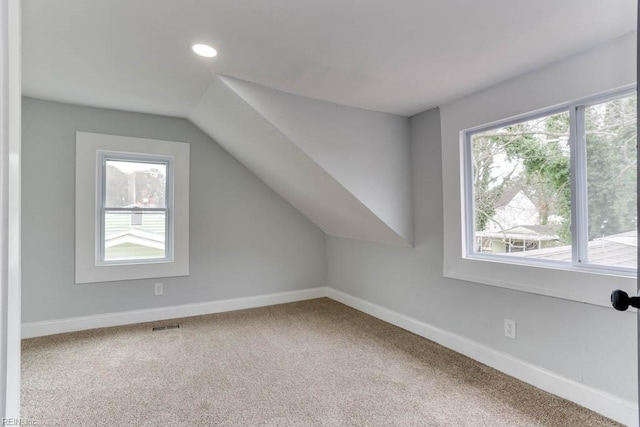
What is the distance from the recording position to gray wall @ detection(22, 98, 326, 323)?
2.95 meters

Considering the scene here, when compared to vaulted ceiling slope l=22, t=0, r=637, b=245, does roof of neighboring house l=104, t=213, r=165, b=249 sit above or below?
below

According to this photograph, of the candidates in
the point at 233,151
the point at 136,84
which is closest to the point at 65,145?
the point at 136,84

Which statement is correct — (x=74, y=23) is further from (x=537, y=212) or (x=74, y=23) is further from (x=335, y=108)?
(x=537, y=212)

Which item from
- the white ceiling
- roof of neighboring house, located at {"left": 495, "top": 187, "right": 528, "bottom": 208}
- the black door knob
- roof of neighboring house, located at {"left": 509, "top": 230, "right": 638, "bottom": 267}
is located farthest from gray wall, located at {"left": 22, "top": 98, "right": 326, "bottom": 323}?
the black door knob

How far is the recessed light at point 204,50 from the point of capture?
6.45ft

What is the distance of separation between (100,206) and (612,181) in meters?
3.97

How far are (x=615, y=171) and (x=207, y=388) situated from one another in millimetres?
2712

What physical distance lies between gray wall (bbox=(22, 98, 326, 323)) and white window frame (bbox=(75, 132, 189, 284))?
0.22 feet

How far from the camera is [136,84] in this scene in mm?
2570

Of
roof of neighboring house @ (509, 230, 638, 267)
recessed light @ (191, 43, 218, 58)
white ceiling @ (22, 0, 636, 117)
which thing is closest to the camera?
white ceiling @ (22, 0, 636, 117)

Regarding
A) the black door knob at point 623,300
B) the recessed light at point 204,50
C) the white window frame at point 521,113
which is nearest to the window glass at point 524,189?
the white window frame at point 521,113

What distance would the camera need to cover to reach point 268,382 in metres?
2.21

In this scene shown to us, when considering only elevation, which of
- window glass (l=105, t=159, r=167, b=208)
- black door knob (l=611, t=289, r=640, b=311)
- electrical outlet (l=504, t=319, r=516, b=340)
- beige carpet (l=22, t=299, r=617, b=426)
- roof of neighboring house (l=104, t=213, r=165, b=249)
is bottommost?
beige carpet (l=22, t=299, r=617, b=426)

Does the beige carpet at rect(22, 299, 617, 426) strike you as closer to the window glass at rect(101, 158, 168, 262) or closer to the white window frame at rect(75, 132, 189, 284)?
the white window frame at rect(75, 132, 189, 284)
